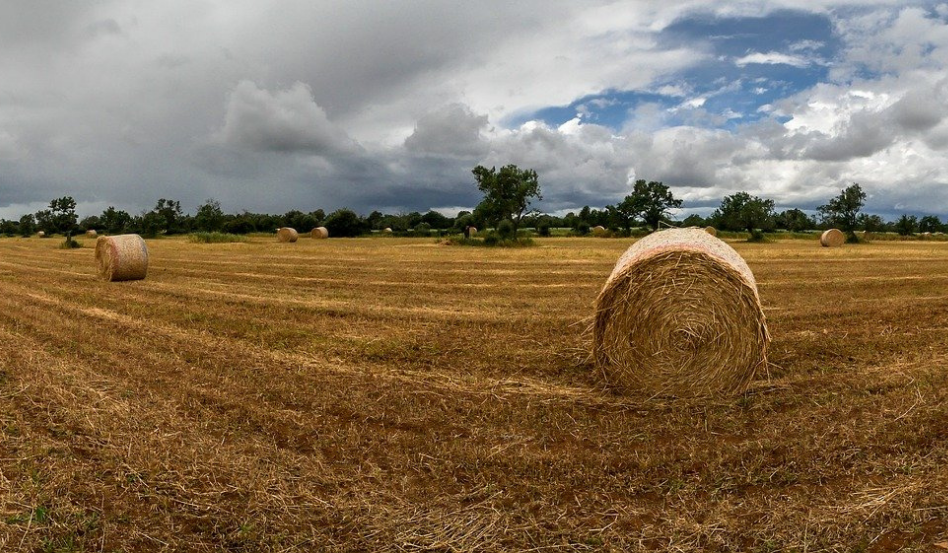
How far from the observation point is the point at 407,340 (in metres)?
8.82

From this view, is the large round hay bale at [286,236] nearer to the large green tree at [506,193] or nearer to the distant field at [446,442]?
the large green tree at [506,193]

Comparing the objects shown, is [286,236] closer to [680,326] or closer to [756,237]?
[756,237]

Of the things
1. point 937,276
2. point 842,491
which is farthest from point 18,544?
point 937,276

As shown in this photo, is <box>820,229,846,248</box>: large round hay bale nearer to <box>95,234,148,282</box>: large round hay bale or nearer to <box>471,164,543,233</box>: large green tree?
<box>471,164,543,233</box>: large green tree

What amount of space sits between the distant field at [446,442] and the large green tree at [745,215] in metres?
52.3

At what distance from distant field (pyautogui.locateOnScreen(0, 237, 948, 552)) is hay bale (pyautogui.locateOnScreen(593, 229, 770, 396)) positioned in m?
0.36

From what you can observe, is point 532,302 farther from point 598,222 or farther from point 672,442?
point 598,222

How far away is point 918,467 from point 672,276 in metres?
3.22

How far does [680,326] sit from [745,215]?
2302 inches

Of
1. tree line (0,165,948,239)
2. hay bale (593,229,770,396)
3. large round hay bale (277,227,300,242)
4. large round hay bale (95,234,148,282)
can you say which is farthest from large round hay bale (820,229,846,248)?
large round hay bale (95,234,148,282)

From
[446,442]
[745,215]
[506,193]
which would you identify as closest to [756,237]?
[745,215]

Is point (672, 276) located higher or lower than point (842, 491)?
higher

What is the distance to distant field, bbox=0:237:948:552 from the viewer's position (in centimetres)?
376

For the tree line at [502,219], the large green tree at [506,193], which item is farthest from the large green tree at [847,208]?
the large green tree at [506,193]
